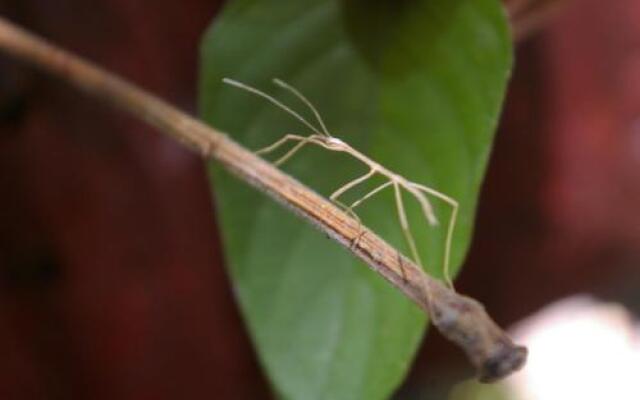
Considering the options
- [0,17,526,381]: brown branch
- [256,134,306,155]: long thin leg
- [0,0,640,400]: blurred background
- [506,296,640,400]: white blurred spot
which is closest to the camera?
[0,17,526,381]: brown branch

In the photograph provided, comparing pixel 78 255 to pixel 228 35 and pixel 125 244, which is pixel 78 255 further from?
pixel 228 35

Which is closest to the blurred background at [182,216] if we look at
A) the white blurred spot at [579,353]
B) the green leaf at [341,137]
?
the white blurred spot at [579,353]

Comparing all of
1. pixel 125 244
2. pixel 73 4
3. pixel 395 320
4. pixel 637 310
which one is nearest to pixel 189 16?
pixel 73 4

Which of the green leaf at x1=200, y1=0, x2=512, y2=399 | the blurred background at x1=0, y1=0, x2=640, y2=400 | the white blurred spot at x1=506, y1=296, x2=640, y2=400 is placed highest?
the green leaf at x1=200, y1=0, x2=512, y2=399

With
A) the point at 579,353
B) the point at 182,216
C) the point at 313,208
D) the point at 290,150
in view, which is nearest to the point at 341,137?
the point at 290,150

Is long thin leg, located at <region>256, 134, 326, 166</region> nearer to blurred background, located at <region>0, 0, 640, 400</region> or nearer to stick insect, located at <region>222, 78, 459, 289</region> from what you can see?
stick insect, located at <region>222, 78, 459, 289</region>

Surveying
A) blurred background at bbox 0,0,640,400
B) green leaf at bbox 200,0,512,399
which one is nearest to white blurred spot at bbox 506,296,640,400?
blurred background at bbox 0,0,640,400
